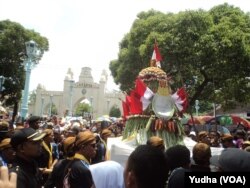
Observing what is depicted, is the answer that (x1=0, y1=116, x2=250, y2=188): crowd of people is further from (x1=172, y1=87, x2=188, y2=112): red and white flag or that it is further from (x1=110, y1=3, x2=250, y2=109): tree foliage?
(x1=110, y1=3, x2=250, y2=109): tree foliage

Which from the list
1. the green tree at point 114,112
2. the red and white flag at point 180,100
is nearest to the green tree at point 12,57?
the red and white flag at point 180,100

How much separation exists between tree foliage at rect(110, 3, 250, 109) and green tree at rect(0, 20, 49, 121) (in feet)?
37.8

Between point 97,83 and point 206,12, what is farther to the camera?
point 97,83

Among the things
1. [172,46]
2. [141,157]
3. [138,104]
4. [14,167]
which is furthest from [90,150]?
[172,46]

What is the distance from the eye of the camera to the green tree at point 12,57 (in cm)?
3161

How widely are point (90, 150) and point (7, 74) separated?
29.2 meters

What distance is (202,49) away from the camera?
2041 cm

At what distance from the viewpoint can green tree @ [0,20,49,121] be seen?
104 ft

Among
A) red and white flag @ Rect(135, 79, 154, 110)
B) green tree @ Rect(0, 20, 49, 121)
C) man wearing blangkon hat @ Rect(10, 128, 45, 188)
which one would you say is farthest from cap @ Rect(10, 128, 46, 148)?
green tree @ Rect(0, 20, 49, 121)

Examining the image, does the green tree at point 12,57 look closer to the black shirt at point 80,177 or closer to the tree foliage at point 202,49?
the tree foliage at point 202,49

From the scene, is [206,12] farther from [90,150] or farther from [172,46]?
[90,150]

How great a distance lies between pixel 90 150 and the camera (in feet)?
14.0

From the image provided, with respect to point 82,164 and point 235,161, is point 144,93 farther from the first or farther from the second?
point 235,161

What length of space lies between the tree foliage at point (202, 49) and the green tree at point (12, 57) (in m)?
11.5
